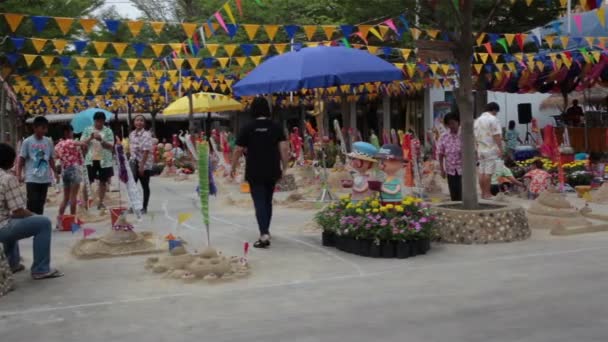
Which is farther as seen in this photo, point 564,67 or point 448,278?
point 564,67

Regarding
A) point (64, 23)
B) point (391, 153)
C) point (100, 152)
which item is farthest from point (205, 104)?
point (391, 153)

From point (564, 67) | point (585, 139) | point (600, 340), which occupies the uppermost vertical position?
point (564, 67)

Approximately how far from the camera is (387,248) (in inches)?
274

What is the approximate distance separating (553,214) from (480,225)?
1657 mm

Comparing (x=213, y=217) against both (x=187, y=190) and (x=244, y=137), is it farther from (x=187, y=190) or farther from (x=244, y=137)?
(x=187, y=190)

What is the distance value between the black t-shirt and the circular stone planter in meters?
1.97

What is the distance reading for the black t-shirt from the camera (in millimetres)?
7664

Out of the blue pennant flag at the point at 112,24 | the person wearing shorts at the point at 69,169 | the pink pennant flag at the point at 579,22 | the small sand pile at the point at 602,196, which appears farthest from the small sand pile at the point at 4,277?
the pink pennant flag at the point at 579,22

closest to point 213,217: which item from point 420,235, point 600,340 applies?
point 420,235

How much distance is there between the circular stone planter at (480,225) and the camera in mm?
7629

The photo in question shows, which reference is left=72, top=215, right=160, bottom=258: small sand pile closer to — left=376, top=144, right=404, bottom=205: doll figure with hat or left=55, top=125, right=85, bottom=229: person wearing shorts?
left=55, top=125, right=85, bottom=229: person wearing shorts

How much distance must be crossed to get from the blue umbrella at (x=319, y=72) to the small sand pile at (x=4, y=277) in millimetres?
4216

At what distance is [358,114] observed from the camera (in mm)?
35688

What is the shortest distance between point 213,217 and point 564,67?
1080 centimetres
